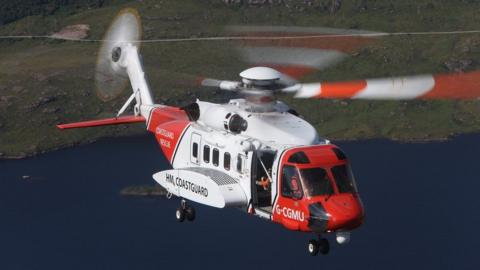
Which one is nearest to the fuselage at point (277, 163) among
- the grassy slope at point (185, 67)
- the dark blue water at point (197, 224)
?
the dark blue water at point (197, 224)

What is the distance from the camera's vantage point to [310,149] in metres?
34.2

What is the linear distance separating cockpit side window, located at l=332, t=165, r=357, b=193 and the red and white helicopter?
0.12ft

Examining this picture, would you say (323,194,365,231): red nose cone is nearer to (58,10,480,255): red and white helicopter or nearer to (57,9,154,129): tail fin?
(58,10,480,255): red and white helicopter

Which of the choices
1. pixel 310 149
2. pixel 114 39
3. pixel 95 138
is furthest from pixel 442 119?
pixel 310 149

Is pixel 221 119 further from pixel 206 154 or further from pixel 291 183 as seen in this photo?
pixel 291 183

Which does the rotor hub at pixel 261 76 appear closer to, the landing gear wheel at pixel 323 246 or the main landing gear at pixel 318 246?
the main landing gear at pixel 318 246

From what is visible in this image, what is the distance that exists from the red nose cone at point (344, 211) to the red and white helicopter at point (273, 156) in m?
0.03

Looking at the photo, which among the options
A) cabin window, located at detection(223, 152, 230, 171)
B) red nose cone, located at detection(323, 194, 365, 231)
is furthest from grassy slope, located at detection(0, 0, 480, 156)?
red nose cone, located at detection(323, 194, 365, 231)

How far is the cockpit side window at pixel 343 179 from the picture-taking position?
33.6 m

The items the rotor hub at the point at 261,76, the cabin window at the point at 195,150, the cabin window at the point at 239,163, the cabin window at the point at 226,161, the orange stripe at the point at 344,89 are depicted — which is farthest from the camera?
the cabin window at the point at 195,150

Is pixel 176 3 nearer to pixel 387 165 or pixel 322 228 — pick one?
pixel 387 165

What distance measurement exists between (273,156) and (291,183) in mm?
1499

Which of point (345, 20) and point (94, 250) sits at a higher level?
point (345, 20)

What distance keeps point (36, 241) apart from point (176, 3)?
246 ft
